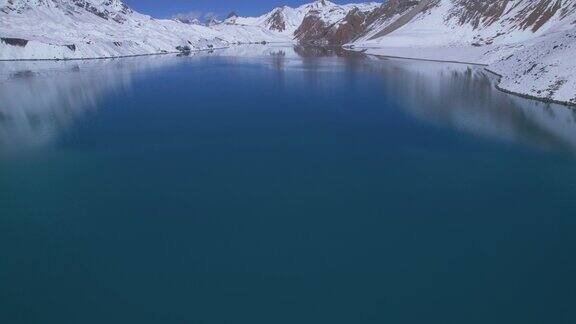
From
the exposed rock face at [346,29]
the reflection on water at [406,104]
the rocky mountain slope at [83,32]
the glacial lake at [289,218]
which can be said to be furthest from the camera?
the exposed rock face at [346,29]

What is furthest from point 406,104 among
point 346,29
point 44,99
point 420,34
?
point 346,29

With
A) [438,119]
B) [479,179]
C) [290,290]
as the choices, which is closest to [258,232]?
[290,290]

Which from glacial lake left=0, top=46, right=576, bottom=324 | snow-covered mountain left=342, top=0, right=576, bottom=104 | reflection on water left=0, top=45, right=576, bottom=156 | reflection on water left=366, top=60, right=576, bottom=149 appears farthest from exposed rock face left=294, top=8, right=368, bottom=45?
glacial lake left=0, top=46, right=576, bottom=324

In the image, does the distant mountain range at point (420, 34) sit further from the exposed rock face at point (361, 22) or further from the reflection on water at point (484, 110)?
the reflection on water at point (484, 110)

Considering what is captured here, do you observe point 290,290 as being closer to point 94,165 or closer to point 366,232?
point 366,232

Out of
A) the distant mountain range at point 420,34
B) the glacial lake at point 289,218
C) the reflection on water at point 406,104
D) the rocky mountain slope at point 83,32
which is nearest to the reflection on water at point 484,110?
the reflection on water at point 406,104

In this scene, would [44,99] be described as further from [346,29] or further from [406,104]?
[346,29]
